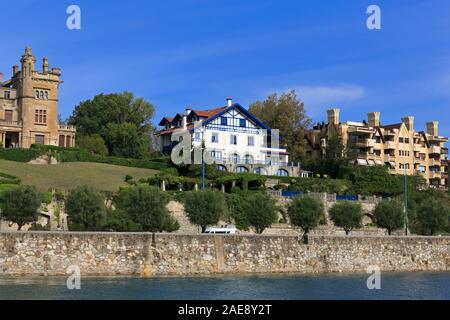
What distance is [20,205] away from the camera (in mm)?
54375

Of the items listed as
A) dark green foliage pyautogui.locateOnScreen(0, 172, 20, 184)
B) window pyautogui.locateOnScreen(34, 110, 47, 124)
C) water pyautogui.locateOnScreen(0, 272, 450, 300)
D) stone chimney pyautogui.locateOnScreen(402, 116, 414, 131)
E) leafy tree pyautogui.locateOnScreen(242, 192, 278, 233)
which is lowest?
water pyautogui.locateOnScreen(0, 272, 450, 300)

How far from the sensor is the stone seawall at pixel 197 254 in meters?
45.2

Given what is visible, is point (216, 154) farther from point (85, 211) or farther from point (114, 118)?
point (85, 211)

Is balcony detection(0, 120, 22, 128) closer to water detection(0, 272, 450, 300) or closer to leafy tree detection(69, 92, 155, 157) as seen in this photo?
leafy tree detection(69, 92, 155, 157)

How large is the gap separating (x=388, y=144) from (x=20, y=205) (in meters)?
79.3

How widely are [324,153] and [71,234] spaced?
74.6 metres

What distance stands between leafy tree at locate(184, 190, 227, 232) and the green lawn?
63.8 feet

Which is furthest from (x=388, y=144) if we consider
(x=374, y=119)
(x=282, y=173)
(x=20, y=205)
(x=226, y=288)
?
(x=226, y=288)

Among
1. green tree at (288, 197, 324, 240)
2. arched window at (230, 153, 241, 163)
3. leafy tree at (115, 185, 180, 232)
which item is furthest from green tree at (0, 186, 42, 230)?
arched window at (230, 153, 241, 163)

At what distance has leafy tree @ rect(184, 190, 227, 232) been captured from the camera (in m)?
61.5

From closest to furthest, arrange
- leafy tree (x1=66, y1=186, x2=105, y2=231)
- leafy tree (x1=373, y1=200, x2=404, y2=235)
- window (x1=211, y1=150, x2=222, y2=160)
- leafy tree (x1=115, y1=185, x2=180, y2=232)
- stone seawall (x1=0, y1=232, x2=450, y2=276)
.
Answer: stone seawall (x1=0, y1=232, x2=450, y2=276) < leafy tree (x1=66, y1=186, x2=105, y2=231) < leafy tree (x1=115, y1=185, x2=180, y2=232) < leafy tree (x1=373, y1=200, x2=404, y2=235) < window (x1=211, y1=150, x2=222, y2=160)

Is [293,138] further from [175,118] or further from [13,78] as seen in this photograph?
[13,78]
